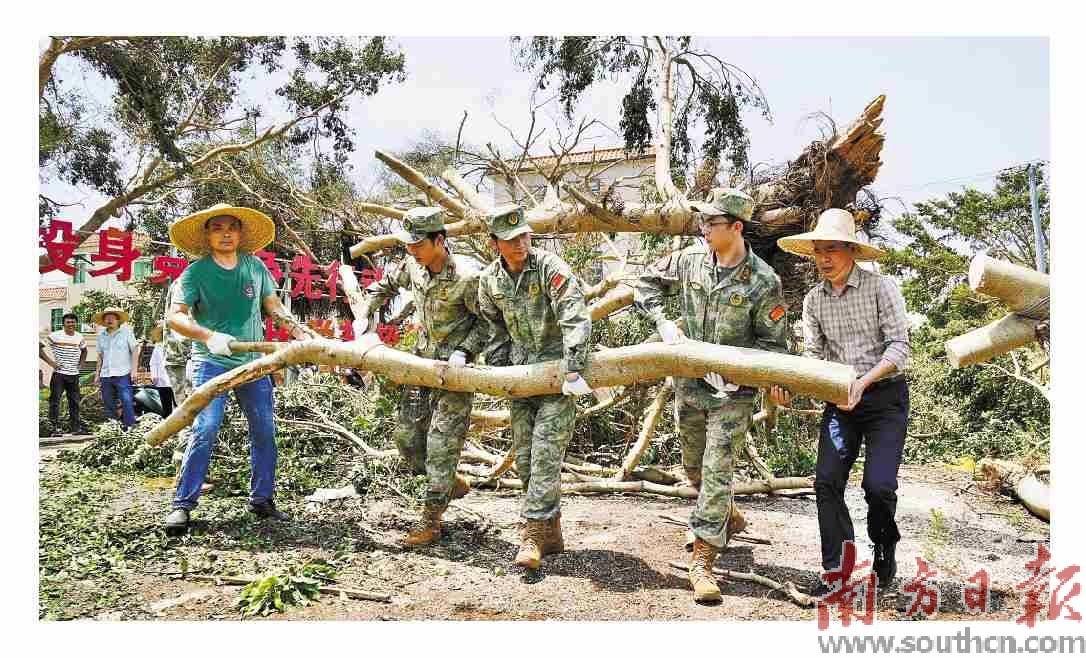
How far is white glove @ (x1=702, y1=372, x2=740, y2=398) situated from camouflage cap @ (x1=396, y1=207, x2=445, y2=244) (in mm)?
1558

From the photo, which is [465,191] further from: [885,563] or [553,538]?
[885,563]

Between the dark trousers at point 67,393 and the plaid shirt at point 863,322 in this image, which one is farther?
the dark trousers at point 67,393

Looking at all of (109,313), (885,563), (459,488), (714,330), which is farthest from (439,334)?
(109,313)

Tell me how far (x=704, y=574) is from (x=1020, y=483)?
2.98 m

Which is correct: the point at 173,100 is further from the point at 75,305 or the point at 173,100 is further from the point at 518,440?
the point at 518,440

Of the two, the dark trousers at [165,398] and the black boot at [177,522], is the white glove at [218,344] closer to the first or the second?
the black boot at [177,522]

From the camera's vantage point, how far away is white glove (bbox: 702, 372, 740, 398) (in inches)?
147

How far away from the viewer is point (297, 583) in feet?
12.0

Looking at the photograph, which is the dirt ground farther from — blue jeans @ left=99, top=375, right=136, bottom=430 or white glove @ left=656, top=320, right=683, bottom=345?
blue jeans @ left=99, top=375, right=136, bottom=430

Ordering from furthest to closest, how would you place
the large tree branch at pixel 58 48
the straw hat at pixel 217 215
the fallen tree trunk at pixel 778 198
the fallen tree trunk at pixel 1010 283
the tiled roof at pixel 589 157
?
the tiled roof at pixel 589 157
the large tree branch at pixel 58 48
the fallen tree trunk at pixel 778 198
the straw hat at pixel 217 215
the fallen tree trunk at pixel 1010 283

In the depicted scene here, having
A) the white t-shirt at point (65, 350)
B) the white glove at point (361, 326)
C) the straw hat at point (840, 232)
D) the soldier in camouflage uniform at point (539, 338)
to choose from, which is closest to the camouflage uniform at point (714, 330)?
the straw hat at point (840, 232)

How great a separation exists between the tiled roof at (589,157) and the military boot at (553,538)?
130 inches

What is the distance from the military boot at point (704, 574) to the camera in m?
3.48

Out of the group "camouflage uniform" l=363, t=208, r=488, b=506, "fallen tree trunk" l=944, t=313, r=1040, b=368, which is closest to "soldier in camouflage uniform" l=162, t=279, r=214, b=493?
"camouflage uniform" l=363, t=208, r=488, b=506
